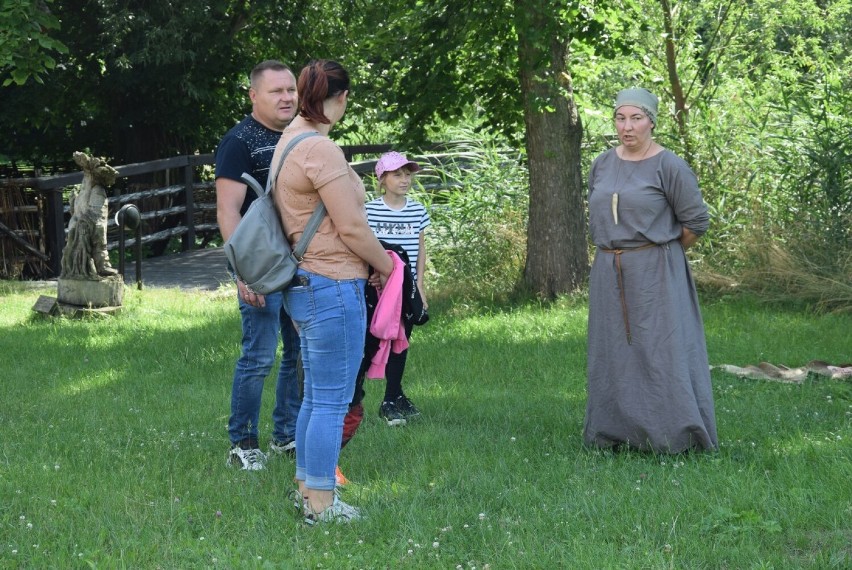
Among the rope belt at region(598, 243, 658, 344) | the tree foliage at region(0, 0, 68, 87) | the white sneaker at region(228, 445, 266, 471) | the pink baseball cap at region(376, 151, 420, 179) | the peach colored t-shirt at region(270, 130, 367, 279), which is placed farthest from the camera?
the tree foliage at region(0, 0, 68, 87)

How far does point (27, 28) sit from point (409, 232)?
562 cm

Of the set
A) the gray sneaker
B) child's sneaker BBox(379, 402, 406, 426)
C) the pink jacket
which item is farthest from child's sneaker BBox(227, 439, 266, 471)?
child's sneaker BBox(379, 402, 406, 426)

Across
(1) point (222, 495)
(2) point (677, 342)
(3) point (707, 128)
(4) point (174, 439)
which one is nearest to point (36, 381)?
(4) point (174, 439)

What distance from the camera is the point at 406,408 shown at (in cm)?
679

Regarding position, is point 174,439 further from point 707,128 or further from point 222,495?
point 707,128

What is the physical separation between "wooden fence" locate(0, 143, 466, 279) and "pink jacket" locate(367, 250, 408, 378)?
8061 mm

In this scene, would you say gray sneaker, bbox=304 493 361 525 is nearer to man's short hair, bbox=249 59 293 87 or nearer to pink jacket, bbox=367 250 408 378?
pink jacket, bbox=367 250 408 378

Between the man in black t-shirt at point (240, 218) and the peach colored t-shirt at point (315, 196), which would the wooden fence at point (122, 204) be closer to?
the man in black t-shirt at point (240, 218)

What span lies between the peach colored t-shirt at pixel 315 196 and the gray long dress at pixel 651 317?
1.73 meters

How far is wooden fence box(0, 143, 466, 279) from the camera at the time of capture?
587 inches

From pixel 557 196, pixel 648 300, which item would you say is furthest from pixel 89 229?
pixel 648 300

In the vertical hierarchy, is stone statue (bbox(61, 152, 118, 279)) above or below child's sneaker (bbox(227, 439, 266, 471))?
above

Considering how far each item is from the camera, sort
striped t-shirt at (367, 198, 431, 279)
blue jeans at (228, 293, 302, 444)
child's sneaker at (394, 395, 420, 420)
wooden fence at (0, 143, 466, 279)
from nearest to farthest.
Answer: blue jeans at (228, 293, 302, 444)
striped t-shirt at (367, 198, 431, 279)
child's sneaker at (394, 395, 420, 420)
wooden fence at (0, 143, 466, 279)

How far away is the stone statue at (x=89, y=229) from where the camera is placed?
10781mm
